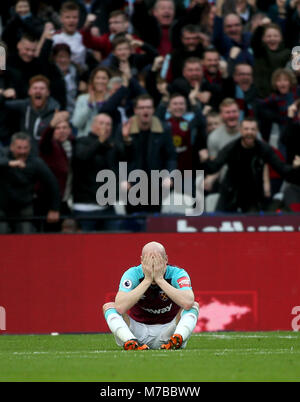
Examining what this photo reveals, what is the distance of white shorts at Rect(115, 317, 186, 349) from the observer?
11.8 meters

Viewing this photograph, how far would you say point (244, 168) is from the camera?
15992 mm

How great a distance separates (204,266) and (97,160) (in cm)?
227

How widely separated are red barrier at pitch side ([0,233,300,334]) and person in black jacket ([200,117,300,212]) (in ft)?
1.76

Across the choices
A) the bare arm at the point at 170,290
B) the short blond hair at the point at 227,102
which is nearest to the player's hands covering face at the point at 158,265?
the bare arm at the point at 170,290

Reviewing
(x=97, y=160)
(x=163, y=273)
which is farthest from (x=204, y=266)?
(x=163, y=273)

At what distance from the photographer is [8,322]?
1567 cm

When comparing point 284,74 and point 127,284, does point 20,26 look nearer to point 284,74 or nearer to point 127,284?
point 284,74

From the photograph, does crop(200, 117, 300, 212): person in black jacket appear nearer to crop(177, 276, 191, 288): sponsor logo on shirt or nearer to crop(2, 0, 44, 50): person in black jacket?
crop(2, 0, 44, 50): person in black jacket

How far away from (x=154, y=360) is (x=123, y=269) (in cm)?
548

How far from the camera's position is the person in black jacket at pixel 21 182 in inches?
608

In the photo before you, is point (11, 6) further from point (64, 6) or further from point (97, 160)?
point (97, 160)

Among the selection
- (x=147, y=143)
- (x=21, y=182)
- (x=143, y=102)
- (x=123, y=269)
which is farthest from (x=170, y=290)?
(x=143, y=102)

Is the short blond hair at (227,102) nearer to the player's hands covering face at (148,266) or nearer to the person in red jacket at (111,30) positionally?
the person in red jacket at (111,30)

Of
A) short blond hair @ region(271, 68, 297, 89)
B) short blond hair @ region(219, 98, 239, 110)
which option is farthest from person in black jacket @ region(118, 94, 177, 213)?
short blond hair @ region(271, 68, 297, 89)
